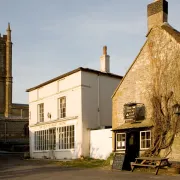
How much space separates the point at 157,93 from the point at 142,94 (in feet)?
4.52

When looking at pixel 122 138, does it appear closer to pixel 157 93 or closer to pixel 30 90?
pixel 157 93

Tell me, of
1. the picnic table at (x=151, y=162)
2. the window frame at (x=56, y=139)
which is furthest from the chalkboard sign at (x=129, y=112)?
the window frame at (x=56, y=139)

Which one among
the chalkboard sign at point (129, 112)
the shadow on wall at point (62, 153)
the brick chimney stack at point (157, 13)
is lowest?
the shadow on wall at point (62, 153)

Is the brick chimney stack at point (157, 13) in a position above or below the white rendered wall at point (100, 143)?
above

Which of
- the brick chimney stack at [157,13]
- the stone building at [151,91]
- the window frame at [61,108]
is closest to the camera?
the stone building at [151,91]

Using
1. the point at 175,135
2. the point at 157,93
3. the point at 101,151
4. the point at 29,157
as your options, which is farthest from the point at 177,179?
the point at 29,157

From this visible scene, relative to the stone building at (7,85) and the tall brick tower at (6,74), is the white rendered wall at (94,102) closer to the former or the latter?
the stone building at (7,85)

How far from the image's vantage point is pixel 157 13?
19.6 metres

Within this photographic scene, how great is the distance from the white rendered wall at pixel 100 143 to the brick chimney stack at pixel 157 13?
8.01m

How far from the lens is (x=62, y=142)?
2695 cm

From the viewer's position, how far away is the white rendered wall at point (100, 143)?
2300 centimetres

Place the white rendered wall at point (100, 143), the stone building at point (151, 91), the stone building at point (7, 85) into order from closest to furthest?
the stone building at point (151, 91) < the white rendered wall at point (100, 143) < the stone building at point (7, 85)

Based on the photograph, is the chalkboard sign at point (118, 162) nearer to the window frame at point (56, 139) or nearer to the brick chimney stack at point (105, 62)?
the window frame at point (56, 139)

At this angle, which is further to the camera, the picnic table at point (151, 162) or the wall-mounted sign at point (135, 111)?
the wall-mounted sign at point (135, 111)
